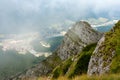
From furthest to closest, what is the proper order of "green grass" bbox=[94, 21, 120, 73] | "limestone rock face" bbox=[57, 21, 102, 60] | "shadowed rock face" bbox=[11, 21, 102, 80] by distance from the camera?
"shadowed rock face" bbox=[11, 21, 102, 80] → "limestone rock face" bbox=[57, 21, 102, 60] → "green grass" bbox=[94, 21, 120, 73]

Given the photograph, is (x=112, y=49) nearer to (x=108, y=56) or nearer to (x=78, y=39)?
(x=108, y=56)

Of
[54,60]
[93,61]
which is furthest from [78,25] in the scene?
[93,61]

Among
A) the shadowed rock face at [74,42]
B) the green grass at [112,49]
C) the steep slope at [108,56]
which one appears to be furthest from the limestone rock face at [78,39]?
the steep slope at [108,56]

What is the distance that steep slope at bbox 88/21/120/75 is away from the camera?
2802 centimetres

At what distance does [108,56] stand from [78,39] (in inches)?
4270

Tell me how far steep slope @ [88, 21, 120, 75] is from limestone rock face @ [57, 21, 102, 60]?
81.5m

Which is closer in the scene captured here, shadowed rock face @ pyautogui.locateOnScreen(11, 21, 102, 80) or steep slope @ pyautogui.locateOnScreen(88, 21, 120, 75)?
steep slope @ pyautogui.locateOnScreen(88, 21, 120, 75)

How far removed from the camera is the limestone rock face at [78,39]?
412 ft

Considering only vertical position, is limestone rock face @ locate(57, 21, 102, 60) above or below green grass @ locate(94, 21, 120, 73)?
above

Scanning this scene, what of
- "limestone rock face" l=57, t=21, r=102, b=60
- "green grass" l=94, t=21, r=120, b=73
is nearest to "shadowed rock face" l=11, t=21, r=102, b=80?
"limestone rock face" l=57, t=21, r=102, b=60

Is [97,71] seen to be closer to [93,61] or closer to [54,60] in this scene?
[93,61]

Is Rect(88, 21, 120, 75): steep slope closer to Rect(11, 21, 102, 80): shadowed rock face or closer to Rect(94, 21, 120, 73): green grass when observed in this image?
Rect(94, 21, 120, 73): green grass

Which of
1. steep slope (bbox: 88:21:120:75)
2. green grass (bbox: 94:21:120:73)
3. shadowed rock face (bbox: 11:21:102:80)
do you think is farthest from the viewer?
shadowed rock face (bbox: 11:21:102:80)

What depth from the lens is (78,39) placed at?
5487 inches
